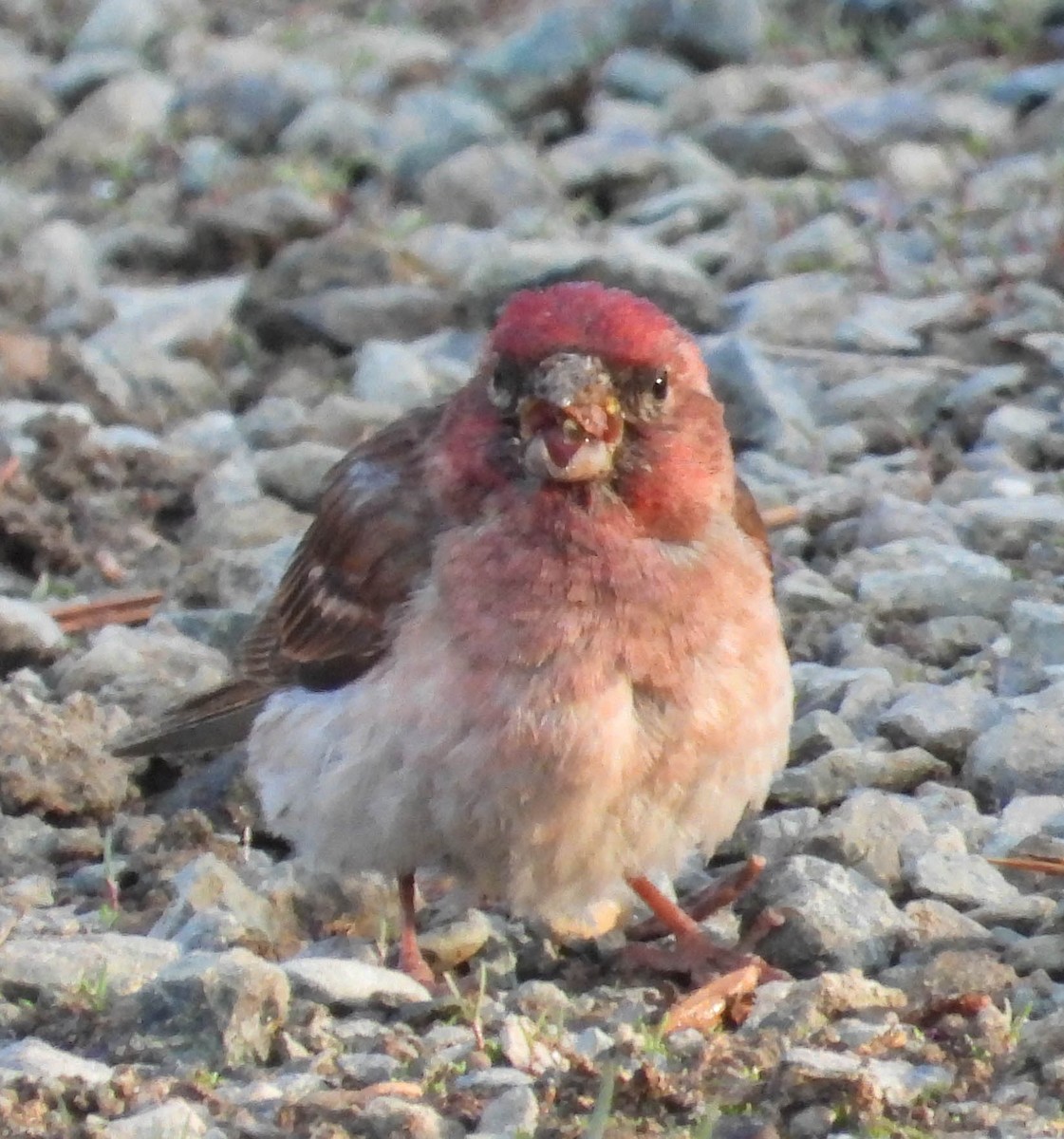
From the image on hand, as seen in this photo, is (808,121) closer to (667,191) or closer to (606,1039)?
(667,191)

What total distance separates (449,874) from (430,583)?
560 mm

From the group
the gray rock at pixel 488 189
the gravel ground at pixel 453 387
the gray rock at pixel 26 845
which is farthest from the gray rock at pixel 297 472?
the gray rock at pixel 488 189

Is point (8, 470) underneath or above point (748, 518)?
underneath

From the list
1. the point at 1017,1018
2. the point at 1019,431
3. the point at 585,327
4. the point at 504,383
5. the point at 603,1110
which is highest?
the point at 585,327

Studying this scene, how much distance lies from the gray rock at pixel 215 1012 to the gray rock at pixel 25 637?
215 centimetres

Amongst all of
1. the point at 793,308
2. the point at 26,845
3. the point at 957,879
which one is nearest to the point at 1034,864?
the point at 957,879

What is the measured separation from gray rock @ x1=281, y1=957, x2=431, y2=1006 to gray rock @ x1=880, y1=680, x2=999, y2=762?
136 centimetres

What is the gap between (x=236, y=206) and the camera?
959 centimetres

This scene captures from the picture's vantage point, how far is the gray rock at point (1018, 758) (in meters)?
5.19

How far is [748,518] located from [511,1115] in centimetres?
180

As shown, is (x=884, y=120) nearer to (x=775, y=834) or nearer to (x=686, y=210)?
(x=686, y=210)

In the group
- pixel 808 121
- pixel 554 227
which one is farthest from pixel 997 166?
pixel 554 227

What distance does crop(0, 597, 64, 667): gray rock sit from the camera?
6.17 m

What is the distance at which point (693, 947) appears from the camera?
4688mm
